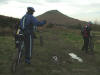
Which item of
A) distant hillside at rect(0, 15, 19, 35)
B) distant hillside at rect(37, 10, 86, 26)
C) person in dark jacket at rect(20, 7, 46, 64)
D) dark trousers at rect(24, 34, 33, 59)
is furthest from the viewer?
distant hillside at rect(37, 10, 86, 26)

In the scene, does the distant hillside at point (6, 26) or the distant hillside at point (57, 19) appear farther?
the distant hillside at point (57, 19)

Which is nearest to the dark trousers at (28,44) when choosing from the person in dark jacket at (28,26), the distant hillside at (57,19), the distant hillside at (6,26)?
the person in dark jacket at (28,26)

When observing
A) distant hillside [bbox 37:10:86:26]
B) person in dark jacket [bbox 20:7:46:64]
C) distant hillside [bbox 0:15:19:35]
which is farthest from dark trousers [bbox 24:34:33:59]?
distant hillside [bbox 37:10:86:26]

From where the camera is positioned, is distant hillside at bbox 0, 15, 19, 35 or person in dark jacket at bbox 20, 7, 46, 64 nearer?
person in dark jacket at bbox 20, 7, 46, 64

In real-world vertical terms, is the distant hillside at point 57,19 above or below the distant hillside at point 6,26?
above

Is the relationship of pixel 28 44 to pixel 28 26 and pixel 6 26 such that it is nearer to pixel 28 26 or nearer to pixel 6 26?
pixel 28 26

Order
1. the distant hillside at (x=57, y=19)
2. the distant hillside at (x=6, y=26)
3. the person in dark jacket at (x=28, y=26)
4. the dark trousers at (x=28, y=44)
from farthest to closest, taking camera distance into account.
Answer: the distant hillside at (x=57, y=19) < the distant hillside at (x=6, y=26) < the dark trousers at (x=28, y=44) < the person in dark jacket at (x=28, y=26)

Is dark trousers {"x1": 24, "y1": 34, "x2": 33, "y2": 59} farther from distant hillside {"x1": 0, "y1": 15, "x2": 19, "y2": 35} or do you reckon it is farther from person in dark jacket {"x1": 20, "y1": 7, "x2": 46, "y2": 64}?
distant hillside {"x1": 0, "y1": 15, "x2": 19, "y2": 35}

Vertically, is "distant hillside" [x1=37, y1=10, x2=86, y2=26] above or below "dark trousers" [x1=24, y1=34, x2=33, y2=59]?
above

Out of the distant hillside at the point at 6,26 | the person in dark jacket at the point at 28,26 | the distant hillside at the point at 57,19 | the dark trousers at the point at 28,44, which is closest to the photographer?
the person in dark jacket at the point at 28,26

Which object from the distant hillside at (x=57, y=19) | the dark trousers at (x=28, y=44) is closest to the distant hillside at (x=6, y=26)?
the dark trousers at (x=28, y=44)

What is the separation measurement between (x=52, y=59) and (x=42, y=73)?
8.82ft

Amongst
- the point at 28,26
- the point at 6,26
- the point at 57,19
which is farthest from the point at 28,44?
the point at 57,19

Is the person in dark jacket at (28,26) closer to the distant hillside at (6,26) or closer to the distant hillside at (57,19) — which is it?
the distant hillside at (6,26)
